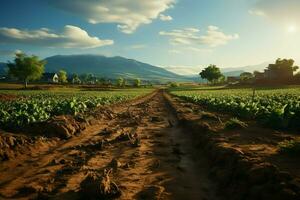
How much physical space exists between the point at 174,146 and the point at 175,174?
3.95 meters

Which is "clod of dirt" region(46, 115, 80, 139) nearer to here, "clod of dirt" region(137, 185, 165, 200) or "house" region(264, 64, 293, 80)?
"clod of dirt" region(137, 185, 165, 200)

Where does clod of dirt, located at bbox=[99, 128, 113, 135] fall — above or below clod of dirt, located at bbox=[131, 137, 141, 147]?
below

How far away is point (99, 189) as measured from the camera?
6910 mm

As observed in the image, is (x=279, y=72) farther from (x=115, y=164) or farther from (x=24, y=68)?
(x=115, y=164)

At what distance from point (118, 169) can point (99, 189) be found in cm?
222

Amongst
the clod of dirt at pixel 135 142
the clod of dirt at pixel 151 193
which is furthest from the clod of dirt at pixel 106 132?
the clod of dirt at pixel 151 193

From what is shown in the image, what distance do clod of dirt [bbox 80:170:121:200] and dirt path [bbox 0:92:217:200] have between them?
0.34ft

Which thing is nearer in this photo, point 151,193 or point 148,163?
point 151,193

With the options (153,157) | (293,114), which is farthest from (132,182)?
(293,114)

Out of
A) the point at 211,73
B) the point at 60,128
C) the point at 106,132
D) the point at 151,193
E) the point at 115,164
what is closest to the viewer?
the point at 151,193

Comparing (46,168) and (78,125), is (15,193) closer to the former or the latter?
(46,168)

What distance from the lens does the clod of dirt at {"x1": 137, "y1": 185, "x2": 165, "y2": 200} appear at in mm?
7039

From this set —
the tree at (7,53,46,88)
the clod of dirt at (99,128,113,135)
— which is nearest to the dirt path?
the clod of dirt at (99,128,113,135)

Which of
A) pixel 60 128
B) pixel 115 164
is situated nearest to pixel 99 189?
pixel 115 164
